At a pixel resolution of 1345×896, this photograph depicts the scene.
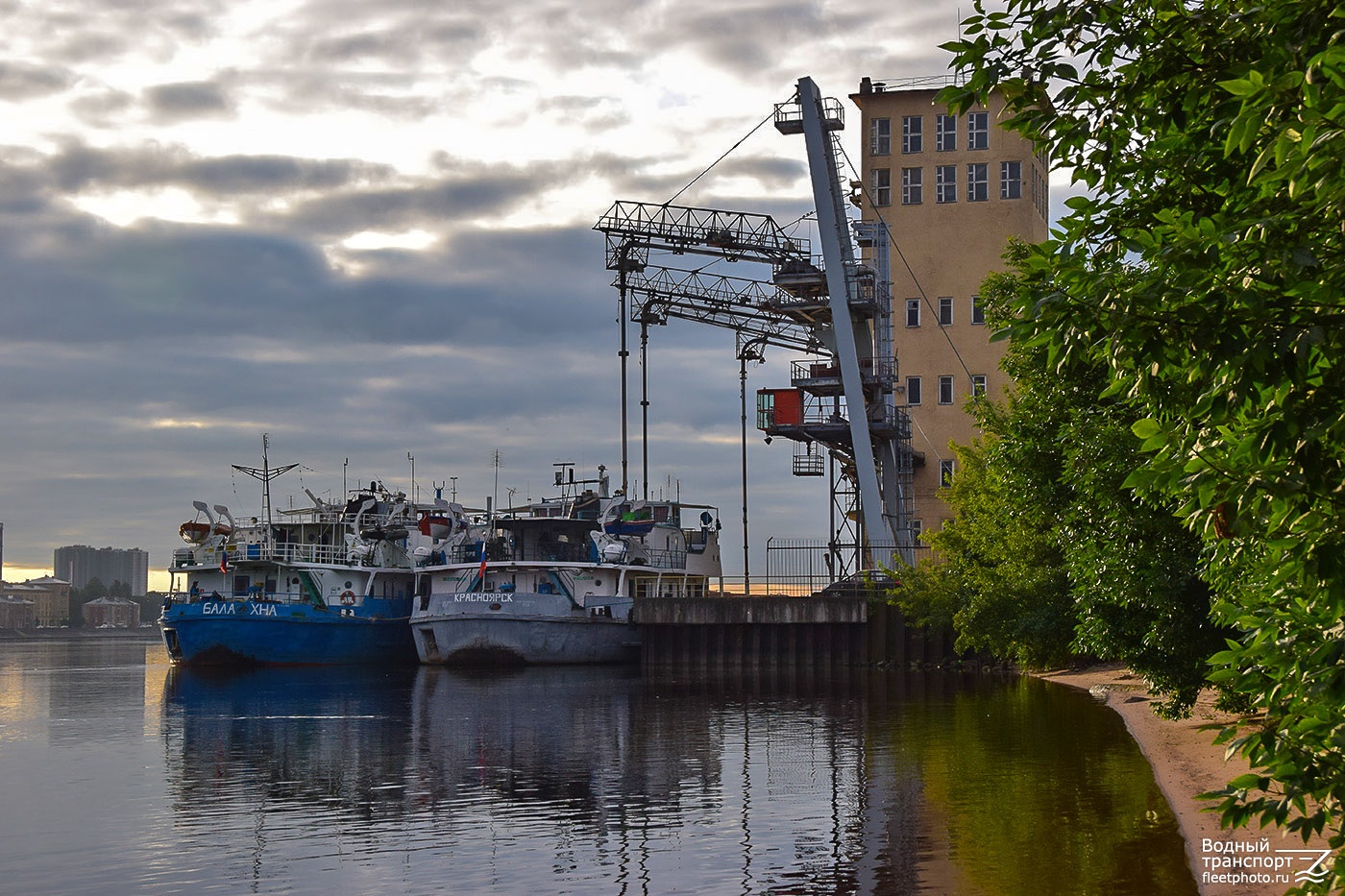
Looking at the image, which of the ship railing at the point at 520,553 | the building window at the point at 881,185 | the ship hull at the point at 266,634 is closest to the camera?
the ship hull at the point at 266,634

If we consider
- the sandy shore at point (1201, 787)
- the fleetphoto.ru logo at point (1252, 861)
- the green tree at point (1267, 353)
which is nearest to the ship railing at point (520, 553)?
the sandy shore at point (1201, 787)

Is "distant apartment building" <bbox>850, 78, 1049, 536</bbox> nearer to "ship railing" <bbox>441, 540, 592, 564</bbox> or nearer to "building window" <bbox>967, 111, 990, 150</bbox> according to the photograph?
"building window" <bbox>967, 111, 990, 150</bbox>

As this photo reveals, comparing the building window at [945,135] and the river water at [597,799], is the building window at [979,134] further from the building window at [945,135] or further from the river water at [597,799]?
the river water at [597,799]

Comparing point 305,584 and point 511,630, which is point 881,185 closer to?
point 511,630

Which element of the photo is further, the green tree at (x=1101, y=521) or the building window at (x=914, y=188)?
the building window at (x=914, y=188)

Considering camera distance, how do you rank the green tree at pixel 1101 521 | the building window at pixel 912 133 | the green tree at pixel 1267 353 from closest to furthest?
1. the green tree at pixel 1267 353
2. the green tree at pixel 1101 521
3. the building window at pixel 912 133

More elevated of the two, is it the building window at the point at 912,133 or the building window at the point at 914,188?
the building window at the point at 912,133

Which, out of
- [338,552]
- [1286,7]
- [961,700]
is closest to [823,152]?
[961,700]

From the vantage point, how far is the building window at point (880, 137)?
222 ft

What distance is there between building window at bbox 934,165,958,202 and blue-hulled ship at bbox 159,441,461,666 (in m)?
28.1

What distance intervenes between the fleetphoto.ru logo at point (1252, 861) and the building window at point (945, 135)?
5449 centimetres

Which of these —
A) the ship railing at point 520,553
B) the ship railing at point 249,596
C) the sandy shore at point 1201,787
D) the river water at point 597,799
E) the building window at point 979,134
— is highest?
the building window at point 979,134

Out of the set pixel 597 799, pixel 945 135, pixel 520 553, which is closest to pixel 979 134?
pixel 945 135

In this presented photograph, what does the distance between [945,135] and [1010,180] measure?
148 inches
